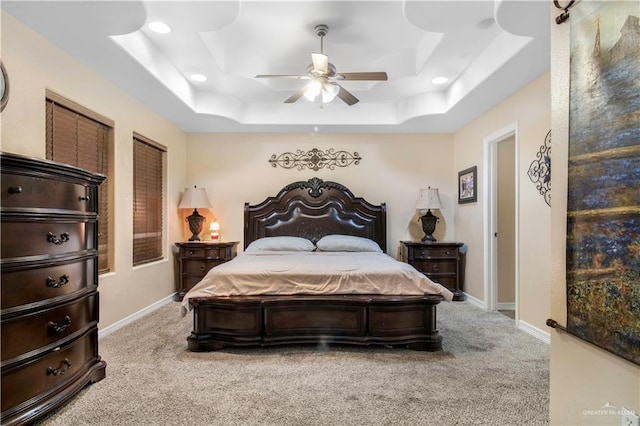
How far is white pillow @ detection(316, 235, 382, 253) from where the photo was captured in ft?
14.9

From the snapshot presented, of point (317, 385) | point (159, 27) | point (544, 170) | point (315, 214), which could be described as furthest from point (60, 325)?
point (544, 170)

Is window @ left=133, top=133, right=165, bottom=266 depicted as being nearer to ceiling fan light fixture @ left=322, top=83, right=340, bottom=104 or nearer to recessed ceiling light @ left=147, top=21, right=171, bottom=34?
recessed ceiling light @ left=147, top=21, right=171, bottom=34

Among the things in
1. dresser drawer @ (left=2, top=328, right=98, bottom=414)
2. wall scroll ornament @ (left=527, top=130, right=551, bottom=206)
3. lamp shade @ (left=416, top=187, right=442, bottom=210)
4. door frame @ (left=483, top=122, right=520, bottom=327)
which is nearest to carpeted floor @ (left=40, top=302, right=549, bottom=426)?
dresser drawer @ (left=2, top=328, right=98, bottom=414)

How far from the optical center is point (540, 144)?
10.7 feet

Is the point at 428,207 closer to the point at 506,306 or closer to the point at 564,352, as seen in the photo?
the point at 506,306

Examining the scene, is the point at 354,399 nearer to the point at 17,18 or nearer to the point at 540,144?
the point at 540,144

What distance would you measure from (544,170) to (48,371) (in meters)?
3.92

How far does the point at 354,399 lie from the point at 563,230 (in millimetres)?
1477

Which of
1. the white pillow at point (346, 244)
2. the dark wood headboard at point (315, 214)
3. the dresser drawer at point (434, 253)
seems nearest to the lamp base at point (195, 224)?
the dark wood headboard at point (315, 214)

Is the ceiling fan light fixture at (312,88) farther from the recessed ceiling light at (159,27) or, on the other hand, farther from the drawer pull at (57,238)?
the drawer pull at (57,238)

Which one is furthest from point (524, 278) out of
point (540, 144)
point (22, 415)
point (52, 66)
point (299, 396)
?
point (52, 66)

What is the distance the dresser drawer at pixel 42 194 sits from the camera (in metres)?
1.72

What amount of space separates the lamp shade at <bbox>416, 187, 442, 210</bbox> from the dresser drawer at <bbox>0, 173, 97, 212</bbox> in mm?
3987

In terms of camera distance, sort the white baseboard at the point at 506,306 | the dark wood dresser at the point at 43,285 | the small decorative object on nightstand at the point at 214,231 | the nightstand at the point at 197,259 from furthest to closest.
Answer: the small decorative object on nightstand at the point at 214,231 → the nightstand at the point at 197,259 → the white baseboard at the point at 506,306 → the dark wood dresser at the point at 43,285
